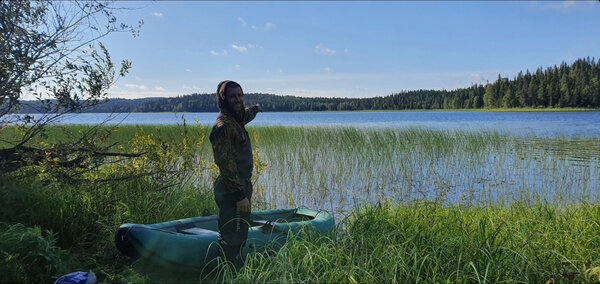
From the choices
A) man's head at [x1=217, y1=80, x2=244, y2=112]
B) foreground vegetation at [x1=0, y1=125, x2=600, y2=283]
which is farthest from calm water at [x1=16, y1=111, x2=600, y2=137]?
man's head at [x1=217, y1=80, x2=244, y2=112]

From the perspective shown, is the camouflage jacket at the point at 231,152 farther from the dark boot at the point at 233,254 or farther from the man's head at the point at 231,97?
the dark boot at the point at 233,254

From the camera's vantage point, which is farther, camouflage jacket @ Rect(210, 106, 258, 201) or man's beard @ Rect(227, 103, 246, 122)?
man's beard @ Rect(227, 103, 246, 122)

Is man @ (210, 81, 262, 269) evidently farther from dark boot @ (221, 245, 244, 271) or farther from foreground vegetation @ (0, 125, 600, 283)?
foreground vegetation @ (0, 125, 600, 283)

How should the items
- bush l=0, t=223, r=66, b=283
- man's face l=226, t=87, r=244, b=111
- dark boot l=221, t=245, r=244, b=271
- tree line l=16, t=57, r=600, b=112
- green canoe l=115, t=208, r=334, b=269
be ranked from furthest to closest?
tree line l=16, t=57, r=600, b=112 → green canoe l=115, t=208, r=334, b=269 → dark boot l=221, t=245, r=244, b=271 → man's face l=226, t=87, r=244, b=111 → bush l=0, t=223, r=66, b=283

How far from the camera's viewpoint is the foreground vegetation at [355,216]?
9.86 feet

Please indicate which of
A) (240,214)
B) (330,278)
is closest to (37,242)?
(240,214)

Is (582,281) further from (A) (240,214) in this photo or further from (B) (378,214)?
(A) (240,214)

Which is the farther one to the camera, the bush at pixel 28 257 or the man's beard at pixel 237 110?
the man's beard at pixel 237 110

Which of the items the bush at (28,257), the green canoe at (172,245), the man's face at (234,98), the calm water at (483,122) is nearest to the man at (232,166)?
the man's face at (234,98)

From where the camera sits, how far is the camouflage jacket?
118 inches

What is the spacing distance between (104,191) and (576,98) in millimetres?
87422

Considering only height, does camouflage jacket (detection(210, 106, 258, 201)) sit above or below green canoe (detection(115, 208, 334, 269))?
above

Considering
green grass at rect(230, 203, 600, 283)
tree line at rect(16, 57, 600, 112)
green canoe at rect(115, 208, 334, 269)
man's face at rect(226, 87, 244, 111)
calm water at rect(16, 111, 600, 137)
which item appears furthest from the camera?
tree line at rect(16, 57, 600, 112)

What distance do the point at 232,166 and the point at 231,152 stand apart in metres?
0.11
